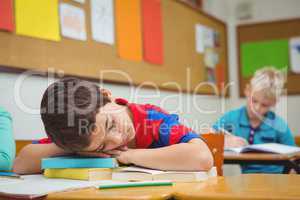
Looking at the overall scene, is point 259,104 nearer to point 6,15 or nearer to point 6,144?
point 6,15

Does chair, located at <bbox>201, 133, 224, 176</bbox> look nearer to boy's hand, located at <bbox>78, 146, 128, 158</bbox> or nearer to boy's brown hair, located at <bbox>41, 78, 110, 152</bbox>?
boy's hand, located at <bbox>78, 146, 128, 158</bbox>

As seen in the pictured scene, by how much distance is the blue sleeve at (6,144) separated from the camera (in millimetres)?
1309

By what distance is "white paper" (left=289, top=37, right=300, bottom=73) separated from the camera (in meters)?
3.86

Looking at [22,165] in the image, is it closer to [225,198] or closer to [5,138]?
[5,138]

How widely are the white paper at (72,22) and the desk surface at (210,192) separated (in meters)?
1.37

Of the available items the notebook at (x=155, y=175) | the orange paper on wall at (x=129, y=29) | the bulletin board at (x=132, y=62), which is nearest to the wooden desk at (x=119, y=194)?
the notebook at (x=155, y=175)

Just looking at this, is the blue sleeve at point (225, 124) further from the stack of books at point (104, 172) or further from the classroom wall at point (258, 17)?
the stack of books at point (104, 172)

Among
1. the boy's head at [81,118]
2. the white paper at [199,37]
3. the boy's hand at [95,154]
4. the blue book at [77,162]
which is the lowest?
the blue book at [77,162]

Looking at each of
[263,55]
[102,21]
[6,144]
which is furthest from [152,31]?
[6,144]

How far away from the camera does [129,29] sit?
2646 millimetres

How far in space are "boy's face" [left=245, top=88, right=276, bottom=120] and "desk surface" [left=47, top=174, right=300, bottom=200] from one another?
1928 millimetres

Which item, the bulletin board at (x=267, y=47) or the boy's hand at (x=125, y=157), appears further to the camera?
the bulletin board at (x=267, y=47)

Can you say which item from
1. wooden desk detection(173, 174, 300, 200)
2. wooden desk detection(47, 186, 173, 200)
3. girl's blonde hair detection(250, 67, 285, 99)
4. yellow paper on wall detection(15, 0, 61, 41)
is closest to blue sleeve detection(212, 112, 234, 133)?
girl's blonde hair detection(250, 67, 285, 99)

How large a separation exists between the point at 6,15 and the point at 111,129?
915 mm
